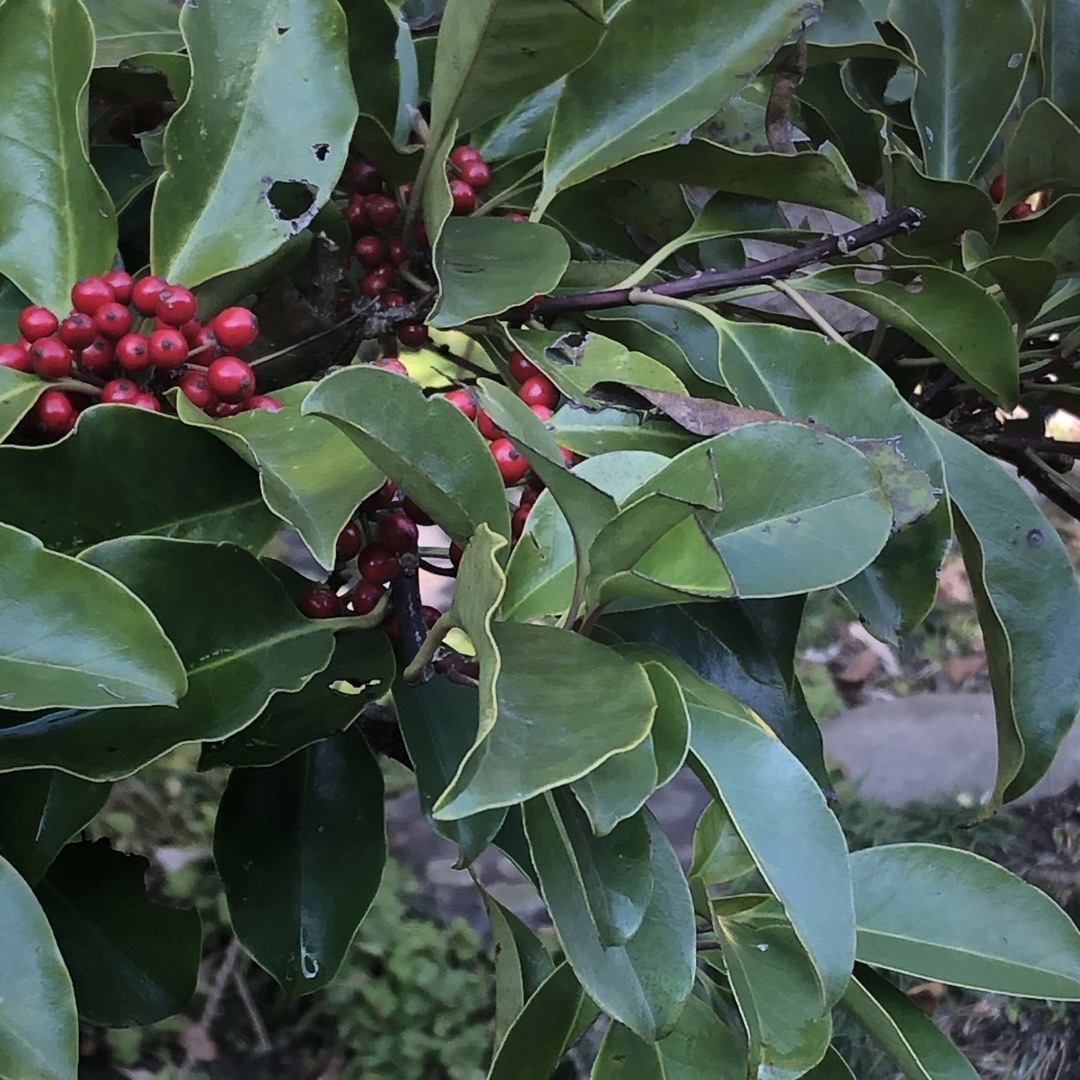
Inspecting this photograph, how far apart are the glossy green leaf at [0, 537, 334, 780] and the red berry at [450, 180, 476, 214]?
275 mm

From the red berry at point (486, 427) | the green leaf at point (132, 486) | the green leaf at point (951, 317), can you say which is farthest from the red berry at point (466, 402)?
the green leaf at point (951, 317)

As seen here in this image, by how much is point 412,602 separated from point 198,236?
0.71 ft

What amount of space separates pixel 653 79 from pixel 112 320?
31 cm

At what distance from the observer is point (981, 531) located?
0.58m

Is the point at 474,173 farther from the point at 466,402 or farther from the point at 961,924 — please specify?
the point at 961,924

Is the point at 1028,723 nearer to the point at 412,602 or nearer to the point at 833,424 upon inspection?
the point at 833,424

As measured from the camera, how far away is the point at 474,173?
623mm

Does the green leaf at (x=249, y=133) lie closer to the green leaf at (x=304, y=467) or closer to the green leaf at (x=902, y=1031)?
the green leaf at (x=304, y=467)

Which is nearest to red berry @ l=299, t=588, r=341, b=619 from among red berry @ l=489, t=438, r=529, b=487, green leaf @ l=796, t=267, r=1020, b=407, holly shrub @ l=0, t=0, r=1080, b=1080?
holly shrub @ l=0, t=0, r=1080, b=1080

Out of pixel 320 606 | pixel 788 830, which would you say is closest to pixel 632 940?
pixel 788 830

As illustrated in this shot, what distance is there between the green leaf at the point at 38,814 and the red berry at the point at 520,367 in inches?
12.2

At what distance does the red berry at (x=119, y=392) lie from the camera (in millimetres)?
472

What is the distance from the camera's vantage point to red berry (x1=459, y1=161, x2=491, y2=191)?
623mm

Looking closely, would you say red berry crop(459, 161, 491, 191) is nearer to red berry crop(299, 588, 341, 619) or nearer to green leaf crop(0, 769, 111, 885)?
red berry crop(299, 588, 341, 619)
